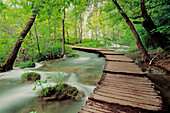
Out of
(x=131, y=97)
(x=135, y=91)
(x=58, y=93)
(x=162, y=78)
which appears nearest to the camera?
(x=131, y=97)

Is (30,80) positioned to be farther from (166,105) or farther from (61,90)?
(166,105)

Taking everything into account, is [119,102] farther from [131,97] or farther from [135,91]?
[135,91]

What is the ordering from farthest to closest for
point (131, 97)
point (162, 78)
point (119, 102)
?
point (162, 78), point (131, 97), point (119, 102)

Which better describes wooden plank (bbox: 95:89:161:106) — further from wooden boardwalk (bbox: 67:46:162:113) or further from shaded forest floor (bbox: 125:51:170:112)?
shaded forest floor (bbox: 125:51:170:112)

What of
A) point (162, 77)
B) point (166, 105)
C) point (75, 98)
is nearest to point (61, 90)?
point (75, 98)

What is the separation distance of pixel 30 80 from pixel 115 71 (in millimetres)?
4122

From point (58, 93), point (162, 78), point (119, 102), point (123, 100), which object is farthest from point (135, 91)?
point (162, 78)

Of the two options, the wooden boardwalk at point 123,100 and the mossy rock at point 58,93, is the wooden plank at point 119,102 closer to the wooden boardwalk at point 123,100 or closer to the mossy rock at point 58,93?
the wooden boardwalk at point 123,100

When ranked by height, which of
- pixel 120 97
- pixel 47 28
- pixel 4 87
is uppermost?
pixel 47 28

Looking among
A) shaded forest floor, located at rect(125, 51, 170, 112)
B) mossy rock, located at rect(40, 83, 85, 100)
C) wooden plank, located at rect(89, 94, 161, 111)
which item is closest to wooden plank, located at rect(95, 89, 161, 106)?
wooden plank, located at rect(89, 94, 161, 111)

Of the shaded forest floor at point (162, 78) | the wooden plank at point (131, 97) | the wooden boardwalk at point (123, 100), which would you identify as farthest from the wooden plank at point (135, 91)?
the shaded forest floor at point (162, 78)

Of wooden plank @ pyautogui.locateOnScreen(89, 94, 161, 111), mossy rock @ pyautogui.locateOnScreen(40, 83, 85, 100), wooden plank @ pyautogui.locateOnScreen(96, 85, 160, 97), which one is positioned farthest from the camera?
mossy rock @ pyautogui.locateOnScreen(40, 83, 85, 100)

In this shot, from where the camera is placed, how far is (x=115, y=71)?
4.04 m

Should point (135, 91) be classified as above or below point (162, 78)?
above
